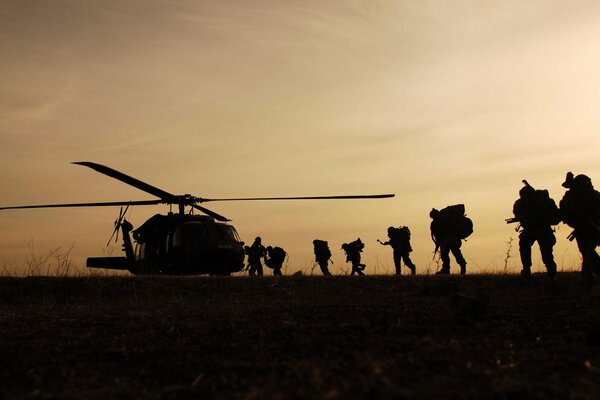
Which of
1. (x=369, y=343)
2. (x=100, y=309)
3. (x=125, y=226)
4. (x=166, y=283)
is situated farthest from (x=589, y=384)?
(x=125, y=226)

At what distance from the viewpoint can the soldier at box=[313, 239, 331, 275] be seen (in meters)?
23.8

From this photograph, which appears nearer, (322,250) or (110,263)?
(110,263)

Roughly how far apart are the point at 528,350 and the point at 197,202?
16.1 metres

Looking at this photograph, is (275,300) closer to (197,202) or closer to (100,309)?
(100,309)

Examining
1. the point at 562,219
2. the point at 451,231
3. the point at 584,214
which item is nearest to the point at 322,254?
the point at 451,231

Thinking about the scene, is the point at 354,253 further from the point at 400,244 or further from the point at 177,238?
the point at 177,238

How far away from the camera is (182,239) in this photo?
63.9ft

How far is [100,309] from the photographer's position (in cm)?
1001

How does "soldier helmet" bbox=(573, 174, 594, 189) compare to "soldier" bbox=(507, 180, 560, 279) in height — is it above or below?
above

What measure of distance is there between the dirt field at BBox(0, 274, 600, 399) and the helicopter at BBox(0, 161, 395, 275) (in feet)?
27.0

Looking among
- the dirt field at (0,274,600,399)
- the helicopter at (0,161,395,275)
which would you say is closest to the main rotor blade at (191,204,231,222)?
the helicopter at (0,161,395,275)

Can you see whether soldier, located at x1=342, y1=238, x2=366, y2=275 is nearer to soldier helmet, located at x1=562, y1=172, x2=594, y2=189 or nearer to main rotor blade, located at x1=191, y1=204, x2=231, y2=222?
main rotor blade, located at x1=191, y1=204, x2=231, y2=222

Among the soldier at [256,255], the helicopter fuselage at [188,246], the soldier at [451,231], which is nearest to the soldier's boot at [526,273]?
the soldier at [451,231]

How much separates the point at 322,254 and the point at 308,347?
17.7m
